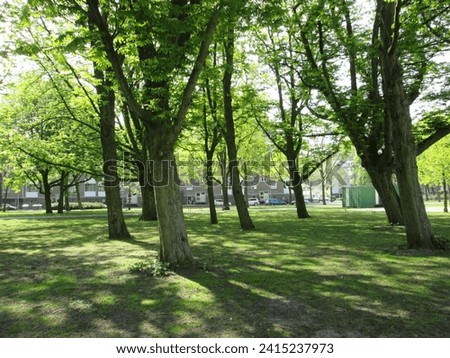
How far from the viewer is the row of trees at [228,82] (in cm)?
765

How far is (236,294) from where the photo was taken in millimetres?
6242

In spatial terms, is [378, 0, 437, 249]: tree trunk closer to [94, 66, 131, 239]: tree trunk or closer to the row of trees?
the row of trees

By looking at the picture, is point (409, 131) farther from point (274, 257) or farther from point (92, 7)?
point (92, 7)

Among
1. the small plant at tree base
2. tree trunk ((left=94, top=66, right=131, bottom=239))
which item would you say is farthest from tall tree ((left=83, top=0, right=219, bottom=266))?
tree trunk ((left=94, top=66, right=131, bottom=239))

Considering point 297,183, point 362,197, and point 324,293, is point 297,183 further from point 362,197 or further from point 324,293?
point 362,197

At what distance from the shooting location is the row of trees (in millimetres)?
7648

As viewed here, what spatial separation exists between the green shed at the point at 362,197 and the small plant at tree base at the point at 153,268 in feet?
120

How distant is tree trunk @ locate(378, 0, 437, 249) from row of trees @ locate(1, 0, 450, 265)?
0.03 m

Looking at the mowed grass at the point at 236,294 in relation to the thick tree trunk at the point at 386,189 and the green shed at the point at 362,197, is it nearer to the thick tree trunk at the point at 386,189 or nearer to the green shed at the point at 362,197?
the thick tree trunk at the point at 386,189

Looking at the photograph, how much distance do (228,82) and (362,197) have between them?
28960 mm

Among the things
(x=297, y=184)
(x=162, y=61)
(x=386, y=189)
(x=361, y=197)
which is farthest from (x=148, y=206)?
(x=361, y=197)

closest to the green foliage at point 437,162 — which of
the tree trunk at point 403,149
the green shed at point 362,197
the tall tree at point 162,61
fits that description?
the green shed at point 362,197

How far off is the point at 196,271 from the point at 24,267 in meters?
4.36
